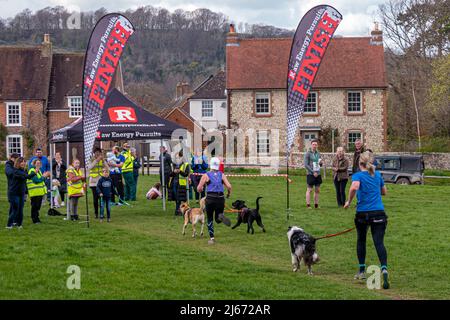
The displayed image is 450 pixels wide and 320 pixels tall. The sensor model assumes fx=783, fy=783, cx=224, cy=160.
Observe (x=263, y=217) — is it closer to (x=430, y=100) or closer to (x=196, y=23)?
(x=430, y=100)

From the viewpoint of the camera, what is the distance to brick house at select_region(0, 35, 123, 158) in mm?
58312

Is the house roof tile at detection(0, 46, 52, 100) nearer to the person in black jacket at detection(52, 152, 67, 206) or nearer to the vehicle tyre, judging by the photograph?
the vehicle tyre

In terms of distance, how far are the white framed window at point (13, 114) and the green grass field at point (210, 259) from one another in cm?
3676

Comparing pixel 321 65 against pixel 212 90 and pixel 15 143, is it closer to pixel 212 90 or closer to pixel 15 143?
pixel 212 90

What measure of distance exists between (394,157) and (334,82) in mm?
14763

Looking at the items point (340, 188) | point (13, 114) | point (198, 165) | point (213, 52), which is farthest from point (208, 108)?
point (213, 52)

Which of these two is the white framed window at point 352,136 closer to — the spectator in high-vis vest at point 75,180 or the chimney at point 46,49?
the chimney at point 46,49

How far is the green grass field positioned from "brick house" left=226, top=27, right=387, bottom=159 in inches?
1158

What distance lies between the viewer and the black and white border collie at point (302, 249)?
12875mm

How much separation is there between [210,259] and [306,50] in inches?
290

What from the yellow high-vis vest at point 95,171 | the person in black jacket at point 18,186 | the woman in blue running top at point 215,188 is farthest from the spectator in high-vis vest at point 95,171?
the woman in blue running top at point 215,188

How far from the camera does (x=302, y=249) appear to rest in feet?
Result: 42.6

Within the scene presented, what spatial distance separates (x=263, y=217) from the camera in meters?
21.2
